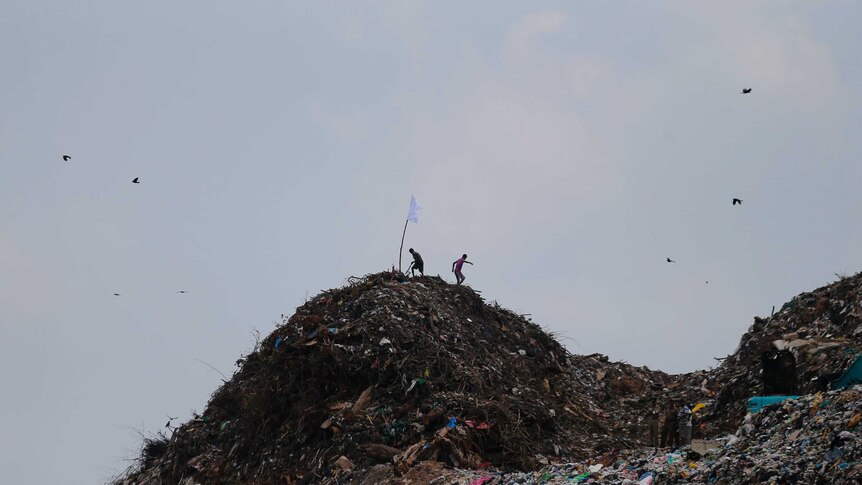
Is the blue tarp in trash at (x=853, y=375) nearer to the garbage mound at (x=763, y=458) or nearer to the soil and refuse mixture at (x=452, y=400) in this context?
the soil and refuse mixture at (x=452, y=400)

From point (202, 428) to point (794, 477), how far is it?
10870 mm

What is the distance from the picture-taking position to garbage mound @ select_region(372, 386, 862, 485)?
26.9 ft

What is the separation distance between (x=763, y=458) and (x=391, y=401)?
6.32 metres

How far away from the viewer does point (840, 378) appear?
1191 cm

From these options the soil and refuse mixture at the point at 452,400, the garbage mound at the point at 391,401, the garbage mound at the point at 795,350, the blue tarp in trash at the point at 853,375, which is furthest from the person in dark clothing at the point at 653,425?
the blue tarp in trash at the point at 853,375

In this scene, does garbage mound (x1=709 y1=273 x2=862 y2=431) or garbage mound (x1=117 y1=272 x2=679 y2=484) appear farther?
garbage mound (x1=117 y1=272 x2=679 y2=484)

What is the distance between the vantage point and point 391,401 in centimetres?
1410

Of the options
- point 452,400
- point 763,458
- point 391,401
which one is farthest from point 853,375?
point 391,401

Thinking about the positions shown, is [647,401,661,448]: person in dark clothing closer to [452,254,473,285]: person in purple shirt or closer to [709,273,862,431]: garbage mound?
[709,273,862,431]: garbage mound

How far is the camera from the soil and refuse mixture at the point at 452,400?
12.2 metres

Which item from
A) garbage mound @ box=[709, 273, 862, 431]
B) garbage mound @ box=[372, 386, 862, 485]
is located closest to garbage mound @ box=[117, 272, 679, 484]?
garbage mound @ box=[709, 273, 862, 431]

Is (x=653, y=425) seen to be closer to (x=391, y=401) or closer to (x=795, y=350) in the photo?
(x=795, y=350)

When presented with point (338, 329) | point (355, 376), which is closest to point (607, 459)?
point (355, 376)

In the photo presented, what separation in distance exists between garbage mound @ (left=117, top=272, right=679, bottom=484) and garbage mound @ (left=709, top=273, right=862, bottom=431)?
156 cm
